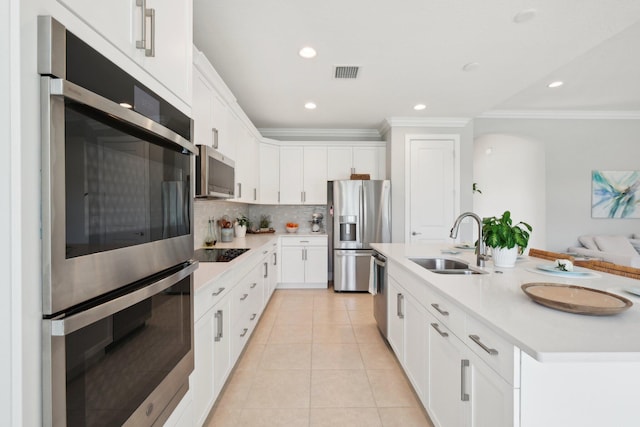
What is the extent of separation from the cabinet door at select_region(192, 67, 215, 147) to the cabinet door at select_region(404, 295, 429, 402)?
1.90 metres

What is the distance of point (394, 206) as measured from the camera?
4.59m

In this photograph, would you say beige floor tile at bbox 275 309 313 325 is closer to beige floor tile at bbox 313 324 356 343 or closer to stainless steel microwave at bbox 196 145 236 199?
beige floor tile at bbox 313 324 356 343

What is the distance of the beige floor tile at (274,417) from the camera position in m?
1.71

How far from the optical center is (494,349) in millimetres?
980

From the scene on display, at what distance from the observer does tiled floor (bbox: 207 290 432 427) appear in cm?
176

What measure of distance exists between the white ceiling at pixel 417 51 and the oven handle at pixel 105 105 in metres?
1.66

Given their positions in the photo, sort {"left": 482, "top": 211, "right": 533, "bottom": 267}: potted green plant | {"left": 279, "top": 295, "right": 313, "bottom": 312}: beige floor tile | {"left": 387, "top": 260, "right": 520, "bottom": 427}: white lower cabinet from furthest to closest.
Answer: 1. {"left": 279, "top": 295, "right": 313, "bottom": 312}: beige floor tile
2. {"left": 482, "top": 211, "right": 533, "bottom": 267}: potted green plant
3. {"left": 387, "top": 260, "right": 520, "bottom": 427}: white lower cabinet

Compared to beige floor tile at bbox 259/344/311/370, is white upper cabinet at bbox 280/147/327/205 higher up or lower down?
higher up

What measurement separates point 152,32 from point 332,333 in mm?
2811

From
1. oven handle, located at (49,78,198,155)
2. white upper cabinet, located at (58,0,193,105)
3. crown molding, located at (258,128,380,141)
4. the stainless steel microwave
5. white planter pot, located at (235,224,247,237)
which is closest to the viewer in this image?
oven handle, located at (49,78,198,155)

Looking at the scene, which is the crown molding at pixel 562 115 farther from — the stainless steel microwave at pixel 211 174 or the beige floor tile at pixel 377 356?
the stainless steel microwave at pixel 211 174

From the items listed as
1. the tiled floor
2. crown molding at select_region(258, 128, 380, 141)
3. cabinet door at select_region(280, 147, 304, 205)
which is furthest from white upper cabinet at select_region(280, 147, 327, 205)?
the tiled floor

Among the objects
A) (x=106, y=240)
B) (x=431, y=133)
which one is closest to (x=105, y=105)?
(x=106, y=240)

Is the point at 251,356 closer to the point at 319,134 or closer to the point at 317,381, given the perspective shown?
the point at 317,381
